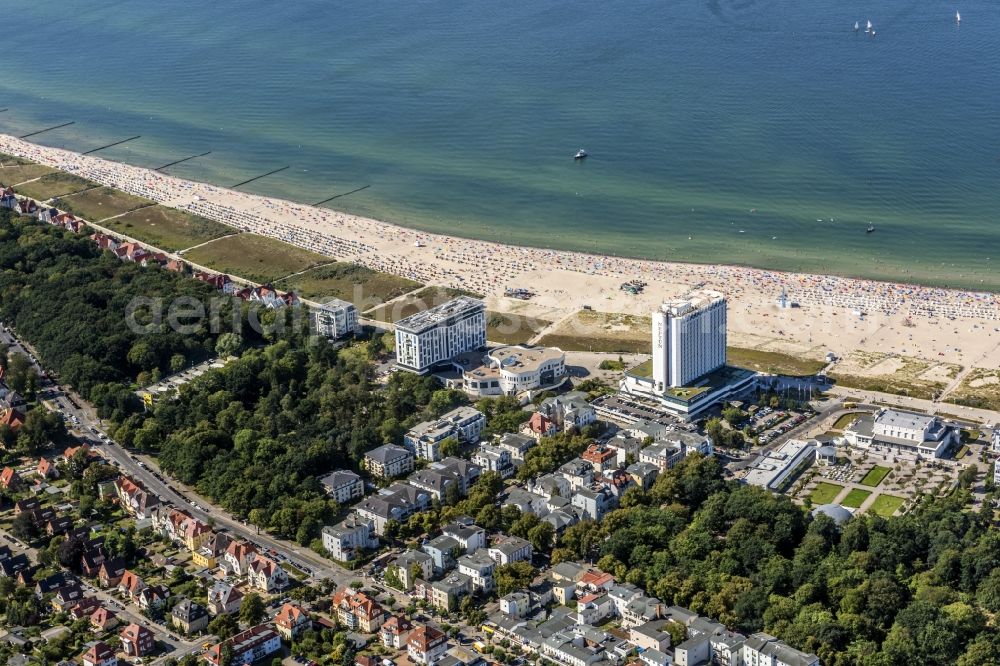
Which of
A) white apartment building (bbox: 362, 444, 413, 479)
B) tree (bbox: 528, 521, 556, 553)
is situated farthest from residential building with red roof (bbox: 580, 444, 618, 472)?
white apartment building (bbox: 362, 444, 413, 479)

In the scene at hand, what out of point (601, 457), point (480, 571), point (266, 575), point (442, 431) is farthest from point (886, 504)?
point (266, 575)

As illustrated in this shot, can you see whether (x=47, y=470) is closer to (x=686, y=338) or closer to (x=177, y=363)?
(x=177, y=363)

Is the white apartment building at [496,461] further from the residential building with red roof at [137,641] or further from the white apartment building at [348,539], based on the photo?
the residential building with red roof at [137,641]

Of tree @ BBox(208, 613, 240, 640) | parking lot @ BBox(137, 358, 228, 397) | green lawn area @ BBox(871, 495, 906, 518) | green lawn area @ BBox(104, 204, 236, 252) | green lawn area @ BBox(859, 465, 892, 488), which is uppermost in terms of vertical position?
green lawn area @ BBox(104, 204, 236, 252)

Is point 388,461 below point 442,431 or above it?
below

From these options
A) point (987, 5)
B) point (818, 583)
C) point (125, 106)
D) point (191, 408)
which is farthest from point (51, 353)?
point (987, 5)

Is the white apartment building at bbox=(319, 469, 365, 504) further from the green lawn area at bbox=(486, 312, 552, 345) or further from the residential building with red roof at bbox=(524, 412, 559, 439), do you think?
the green lawn area at bbox=(486, 312, 552, 345)
